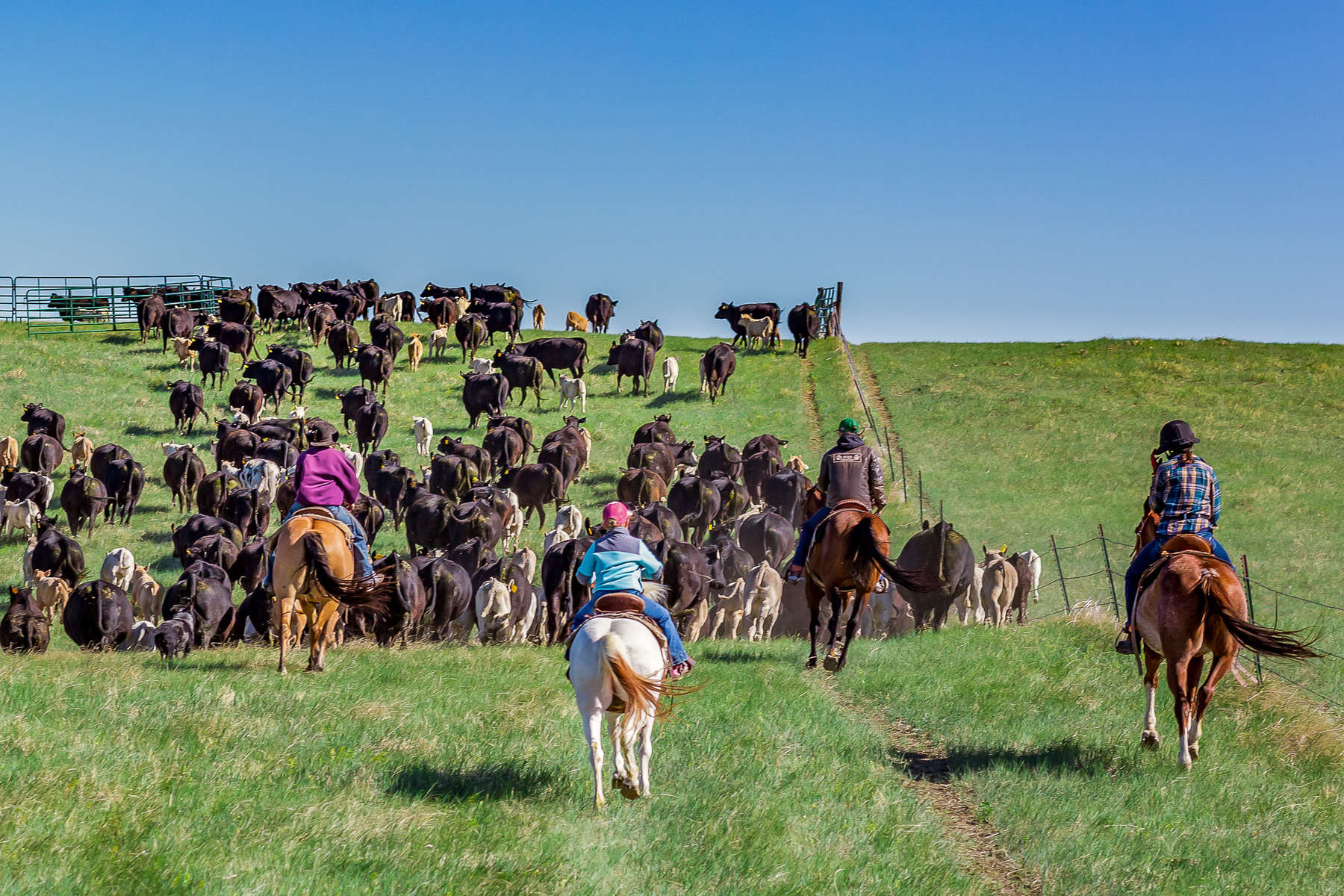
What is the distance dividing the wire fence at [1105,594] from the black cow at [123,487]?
56.4ft

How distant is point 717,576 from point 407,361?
27723 mm

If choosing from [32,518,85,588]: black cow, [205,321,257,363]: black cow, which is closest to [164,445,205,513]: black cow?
[32,518,85,588]: black cow

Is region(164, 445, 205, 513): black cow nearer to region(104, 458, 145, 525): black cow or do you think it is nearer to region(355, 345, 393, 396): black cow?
region(104, 458, 145, 525): black cow

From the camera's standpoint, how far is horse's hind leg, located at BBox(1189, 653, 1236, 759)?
9.80 meters

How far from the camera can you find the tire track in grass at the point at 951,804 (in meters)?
7.93

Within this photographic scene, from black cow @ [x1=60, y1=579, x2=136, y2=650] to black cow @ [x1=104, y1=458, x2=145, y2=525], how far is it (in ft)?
Result: 32.8

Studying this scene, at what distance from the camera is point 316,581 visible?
41.5 feet

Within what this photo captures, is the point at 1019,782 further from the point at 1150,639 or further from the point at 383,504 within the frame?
the point at 383,504

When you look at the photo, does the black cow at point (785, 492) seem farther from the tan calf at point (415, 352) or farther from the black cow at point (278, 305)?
the black cow at point (278, 305)

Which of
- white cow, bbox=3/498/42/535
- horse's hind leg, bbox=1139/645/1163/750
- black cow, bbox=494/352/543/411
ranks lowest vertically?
white cow, bbox=3/498/42/535

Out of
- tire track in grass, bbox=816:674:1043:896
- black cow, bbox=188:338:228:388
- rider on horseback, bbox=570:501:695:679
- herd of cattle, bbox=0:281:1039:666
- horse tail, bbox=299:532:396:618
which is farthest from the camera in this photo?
black cow, bbox=188:338:228:388

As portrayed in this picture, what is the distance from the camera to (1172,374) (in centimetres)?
4803

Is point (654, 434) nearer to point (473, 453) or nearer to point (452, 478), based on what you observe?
point (473, 453)

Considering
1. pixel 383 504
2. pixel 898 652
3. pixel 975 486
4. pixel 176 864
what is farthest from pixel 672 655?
pixel 975 486
